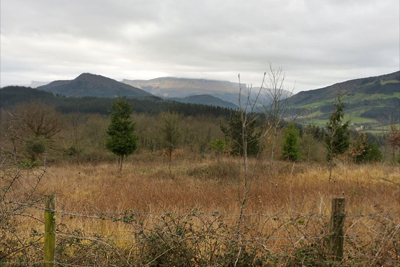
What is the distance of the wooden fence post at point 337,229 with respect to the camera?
2687 millimetres

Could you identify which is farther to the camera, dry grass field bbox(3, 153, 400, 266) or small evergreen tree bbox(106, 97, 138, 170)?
small evergreen tree bbox(106, 97, 138, 170)

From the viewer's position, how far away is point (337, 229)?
9.07ft

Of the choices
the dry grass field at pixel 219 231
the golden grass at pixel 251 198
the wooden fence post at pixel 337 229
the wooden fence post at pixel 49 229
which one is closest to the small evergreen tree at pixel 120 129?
the golden grass at pixel 251 198

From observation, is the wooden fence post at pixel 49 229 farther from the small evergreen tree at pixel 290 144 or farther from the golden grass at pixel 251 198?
the small evergreen tree at pixel 290 144

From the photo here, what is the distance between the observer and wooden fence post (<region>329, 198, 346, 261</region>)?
2.69 metres

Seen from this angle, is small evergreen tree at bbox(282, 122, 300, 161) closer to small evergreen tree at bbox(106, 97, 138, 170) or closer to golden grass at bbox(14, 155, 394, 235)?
golden grass at bbox(14, 155, 394, 235)

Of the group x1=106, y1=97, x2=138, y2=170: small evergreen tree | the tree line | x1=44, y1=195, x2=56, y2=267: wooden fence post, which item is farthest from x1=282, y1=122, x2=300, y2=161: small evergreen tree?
x1=44, y1=195, x2=56, y2=267: wooden fence post

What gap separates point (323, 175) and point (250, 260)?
28.7 feet

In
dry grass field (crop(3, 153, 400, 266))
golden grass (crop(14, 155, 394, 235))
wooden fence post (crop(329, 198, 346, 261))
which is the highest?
wooden fence post (crop(329, 198, 346, 261))

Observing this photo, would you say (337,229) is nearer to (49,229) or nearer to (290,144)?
(49,229)

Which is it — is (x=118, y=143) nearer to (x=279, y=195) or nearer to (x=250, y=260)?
(x=279, y=195)

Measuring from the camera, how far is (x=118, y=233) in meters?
4.27

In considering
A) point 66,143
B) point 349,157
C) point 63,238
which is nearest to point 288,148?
point 349,157

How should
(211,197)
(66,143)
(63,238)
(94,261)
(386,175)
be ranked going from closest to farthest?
(94,261), (63,238), (211,197), (386,175), (66,143)
